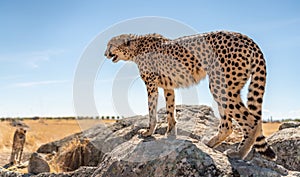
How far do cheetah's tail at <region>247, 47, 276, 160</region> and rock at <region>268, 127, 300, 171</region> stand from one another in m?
1.12

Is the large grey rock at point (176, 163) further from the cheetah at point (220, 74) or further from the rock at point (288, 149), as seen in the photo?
the rock at point (288, 149)

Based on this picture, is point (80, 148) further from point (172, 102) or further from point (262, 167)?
point (262, 167)

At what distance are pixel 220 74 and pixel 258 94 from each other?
618 mm

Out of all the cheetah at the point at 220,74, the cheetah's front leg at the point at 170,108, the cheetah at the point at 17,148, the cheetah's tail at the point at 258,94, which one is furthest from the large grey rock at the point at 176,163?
the cheetah at the point at 17,148

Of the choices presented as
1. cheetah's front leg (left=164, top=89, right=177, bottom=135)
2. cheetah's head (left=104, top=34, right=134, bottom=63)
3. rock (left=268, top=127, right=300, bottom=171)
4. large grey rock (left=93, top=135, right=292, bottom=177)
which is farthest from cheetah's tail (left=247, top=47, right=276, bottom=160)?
cheetah's head (left=104, top=34, right=134, bottom=63)

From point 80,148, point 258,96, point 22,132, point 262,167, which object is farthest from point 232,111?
point 22,132

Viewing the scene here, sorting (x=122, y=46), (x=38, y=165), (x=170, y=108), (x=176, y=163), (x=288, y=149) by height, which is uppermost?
(x=122, y=46)

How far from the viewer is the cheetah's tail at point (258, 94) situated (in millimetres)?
5312

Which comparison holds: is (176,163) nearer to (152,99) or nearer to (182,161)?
(182,161)

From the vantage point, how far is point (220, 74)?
5727 mm

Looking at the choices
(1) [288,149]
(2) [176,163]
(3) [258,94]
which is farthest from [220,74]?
(2) [176,163]

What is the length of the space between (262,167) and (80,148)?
25.0ft

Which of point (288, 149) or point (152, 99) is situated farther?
point (152, 99)

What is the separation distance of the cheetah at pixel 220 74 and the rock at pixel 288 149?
828mm
